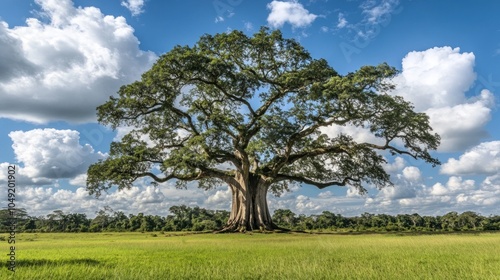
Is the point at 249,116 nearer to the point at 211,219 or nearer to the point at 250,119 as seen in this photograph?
the point at 250,119

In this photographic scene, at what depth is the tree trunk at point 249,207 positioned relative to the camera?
116 ft

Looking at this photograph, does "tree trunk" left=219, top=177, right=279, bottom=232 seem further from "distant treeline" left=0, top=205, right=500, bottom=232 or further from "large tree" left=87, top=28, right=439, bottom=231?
"distant treeline" left=0, top=205, right=500, bottom=232

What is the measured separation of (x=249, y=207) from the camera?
118ft

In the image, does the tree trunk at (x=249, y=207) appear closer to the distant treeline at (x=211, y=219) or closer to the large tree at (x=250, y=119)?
the large tree at (x=250, y=119)

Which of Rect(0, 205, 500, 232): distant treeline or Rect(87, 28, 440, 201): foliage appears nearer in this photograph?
Rect(87, 28, 440, 201): foliage

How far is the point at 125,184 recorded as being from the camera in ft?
109

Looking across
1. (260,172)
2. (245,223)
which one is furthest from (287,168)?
(245,223)

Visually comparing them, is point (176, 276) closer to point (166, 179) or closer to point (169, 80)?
point (169, 80)

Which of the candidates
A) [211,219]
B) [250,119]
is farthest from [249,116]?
[211,219]

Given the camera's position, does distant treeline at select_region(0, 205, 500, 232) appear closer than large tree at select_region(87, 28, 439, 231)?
No

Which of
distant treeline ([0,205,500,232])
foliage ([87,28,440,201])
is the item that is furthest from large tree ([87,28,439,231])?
distant treeline ([0,205,500,232])

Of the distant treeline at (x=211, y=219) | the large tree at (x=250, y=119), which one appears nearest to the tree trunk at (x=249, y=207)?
the large tree at (x=250, y=119)

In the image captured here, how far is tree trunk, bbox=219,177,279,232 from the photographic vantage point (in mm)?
35500

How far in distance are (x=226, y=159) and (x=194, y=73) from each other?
27.8 ft
